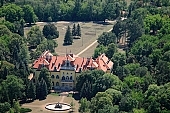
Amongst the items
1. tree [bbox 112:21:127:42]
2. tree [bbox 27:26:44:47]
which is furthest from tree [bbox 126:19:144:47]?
tree [bbox 27:26:44:47]

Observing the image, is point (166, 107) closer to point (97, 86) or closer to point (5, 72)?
point (97, 86)

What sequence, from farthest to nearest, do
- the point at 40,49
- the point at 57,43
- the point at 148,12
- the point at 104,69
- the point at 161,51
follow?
the point at 148,12 → the point at 57,43 → the point at 40,49 → the point at 161,51 → the point at 104,69

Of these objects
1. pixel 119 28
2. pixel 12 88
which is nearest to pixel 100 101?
pixel 12 88

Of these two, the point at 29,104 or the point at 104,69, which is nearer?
the point at 29,104

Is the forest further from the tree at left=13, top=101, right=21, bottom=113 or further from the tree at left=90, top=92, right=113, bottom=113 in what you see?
the tree at left=13, top=101, right=21, bottom=113

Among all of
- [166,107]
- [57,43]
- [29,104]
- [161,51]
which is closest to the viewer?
[166,107]

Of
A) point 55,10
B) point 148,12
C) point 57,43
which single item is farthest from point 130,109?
point 55,10

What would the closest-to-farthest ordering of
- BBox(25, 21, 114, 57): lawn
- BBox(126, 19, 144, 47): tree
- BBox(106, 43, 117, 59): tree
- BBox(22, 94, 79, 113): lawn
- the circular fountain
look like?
BBox(22, 94, 79, 113): lawn < the circular fountain < BBox(106, 43, 117, 59): tree < BBox(25, 21, 114, 57): lawn < BBox(126, 19, 144, 47): tree

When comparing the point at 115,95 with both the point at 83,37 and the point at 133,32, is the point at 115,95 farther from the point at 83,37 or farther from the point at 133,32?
the point at 83,37
